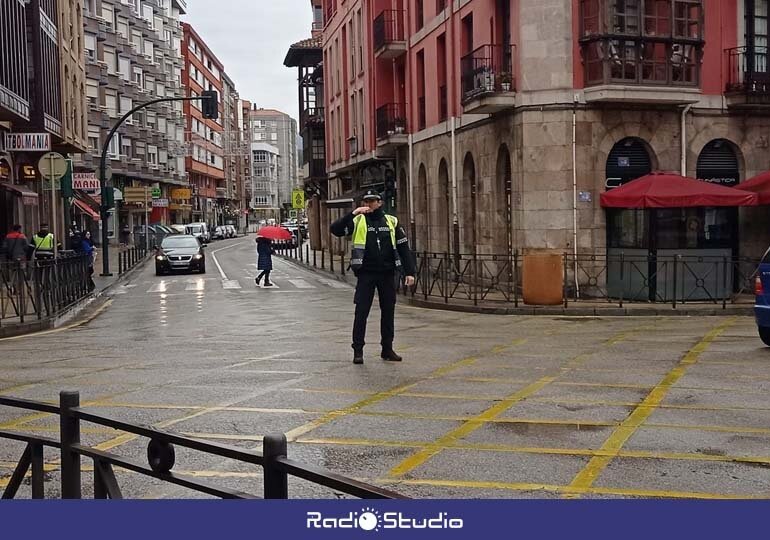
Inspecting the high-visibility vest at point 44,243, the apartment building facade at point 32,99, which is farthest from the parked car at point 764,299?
the high-visibility vest at point 44,243

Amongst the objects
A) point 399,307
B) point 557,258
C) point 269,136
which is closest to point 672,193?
point 557,258

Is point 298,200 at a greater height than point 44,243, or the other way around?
point 298,200

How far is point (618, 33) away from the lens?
63.5 feet

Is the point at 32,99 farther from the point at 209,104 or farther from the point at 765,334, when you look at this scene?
the point at 765,334

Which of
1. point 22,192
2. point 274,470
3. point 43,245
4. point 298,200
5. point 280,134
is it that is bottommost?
point 274,470

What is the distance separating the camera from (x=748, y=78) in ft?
68.1

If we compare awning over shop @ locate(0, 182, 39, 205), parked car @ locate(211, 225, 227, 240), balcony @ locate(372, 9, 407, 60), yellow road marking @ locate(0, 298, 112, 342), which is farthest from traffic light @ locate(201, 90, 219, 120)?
parked car @ locate(211, 225, 227, 240)

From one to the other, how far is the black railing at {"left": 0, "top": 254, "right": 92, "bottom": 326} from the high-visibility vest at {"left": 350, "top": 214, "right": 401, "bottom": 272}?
7.83 m

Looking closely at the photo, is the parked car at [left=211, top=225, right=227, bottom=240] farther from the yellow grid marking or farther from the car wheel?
the yellow grid marking

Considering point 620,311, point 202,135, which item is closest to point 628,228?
point 620,311

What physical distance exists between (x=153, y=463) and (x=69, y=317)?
15.5 meters

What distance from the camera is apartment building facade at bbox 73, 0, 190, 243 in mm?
61875

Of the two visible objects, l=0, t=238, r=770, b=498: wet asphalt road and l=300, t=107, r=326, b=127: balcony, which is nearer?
l=0, t=238, r=770, b=498: wet asphalt road

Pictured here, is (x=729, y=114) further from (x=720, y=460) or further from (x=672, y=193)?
(x=720, y=460)
